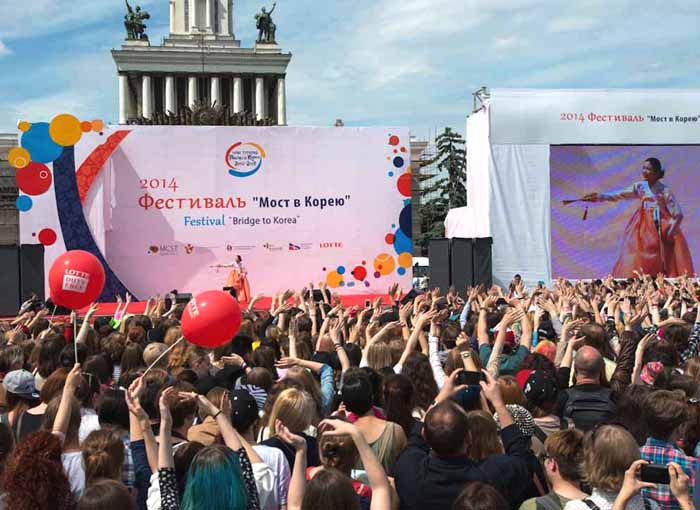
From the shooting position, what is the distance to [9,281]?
1658cm

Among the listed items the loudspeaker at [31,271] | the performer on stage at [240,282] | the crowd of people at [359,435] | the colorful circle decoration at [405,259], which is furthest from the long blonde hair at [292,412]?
the colorful circle decoration at [405,259]

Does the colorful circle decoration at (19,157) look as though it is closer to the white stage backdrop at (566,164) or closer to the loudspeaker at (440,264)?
the loudspeaker at (440,264)

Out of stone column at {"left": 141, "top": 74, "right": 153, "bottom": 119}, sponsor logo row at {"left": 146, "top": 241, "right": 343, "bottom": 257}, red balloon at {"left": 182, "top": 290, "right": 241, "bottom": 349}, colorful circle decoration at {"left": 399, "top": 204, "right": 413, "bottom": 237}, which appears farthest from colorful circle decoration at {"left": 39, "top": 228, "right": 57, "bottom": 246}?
stone column at {"left": 141, "top": 74, "right": 153, "bottom": 119}

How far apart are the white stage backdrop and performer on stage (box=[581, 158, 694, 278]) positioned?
0.61 ft

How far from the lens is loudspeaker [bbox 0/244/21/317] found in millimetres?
16438

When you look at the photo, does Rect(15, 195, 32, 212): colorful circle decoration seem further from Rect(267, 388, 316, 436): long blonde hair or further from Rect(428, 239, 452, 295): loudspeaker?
Rect(267, 388, 316, 436): long blonde hair

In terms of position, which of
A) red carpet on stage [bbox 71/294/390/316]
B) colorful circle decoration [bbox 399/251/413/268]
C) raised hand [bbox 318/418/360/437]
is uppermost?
colorful circle decoration [bbox 399/251/413/268]

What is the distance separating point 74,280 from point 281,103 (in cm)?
5866

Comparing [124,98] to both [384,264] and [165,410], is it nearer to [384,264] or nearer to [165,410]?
[384,264]

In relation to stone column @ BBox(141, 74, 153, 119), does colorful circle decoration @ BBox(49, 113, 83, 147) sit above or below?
below

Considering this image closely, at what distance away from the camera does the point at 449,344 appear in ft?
21.3

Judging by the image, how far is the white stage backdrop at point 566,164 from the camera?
786 inches

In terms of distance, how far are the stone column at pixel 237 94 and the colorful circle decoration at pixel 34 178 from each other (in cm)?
4568

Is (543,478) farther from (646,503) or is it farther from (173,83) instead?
(173,83)
